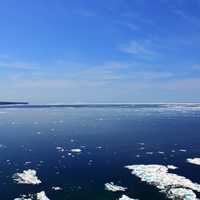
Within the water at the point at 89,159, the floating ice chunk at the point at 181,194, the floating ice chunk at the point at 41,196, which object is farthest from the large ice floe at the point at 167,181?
the floating ice chunk at the point at 41,196

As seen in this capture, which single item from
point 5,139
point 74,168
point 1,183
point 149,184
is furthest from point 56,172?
point 5,139

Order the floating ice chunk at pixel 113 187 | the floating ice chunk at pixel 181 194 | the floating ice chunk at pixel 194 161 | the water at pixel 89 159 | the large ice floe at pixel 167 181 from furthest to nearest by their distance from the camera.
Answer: the floating ice chunk at pixel 194 161 < the floating ice chunk at pixel 113 187 < the water at pixel 89 159 < the large ice floe at pixel 167 181 < the floating ice chunk at pixel 181 194

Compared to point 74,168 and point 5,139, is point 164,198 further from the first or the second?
point 5,139

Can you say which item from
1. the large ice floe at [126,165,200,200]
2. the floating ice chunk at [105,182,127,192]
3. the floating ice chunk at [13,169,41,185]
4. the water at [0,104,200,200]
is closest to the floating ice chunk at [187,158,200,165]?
the water at [0,104,200,200]

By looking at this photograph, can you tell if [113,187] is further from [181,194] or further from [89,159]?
[89,159]

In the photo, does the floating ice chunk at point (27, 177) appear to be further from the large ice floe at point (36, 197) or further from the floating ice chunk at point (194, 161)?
the floating ice chunk at point (194, 161)

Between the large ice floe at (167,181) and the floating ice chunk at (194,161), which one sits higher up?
the floating ice chunk at (194,161)

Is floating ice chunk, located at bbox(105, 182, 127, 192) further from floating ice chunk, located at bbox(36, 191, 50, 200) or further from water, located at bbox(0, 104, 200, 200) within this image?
floating ice chunk, located at bbox(36, 191, 50, 200)

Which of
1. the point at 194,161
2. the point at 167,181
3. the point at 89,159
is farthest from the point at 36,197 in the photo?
the point at 194,161
